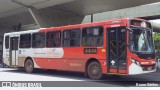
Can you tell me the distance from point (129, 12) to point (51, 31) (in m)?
16.0

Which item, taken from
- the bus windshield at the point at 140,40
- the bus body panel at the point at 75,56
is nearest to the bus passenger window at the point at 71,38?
the bus body panel at the point at 75,56

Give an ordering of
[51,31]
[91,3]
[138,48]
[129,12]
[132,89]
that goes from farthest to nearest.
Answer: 1. [129,12]
2. [91,3]
3. [51,31]
4. [138,48]
5. [132,89]

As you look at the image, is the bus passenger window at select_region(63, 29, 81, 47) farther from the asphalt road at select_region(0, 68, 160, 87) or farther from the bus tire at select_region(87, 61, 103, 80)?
the asphalt road at select_region(0, 68, 160, 87)

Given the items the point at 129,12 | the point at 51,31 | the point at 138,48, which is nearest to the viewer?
the point at 138,48

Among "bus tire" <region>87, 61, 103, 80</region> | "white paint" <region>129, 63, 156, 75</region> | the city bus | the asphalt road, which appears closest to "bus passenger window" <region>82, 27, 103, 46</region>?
the city bus

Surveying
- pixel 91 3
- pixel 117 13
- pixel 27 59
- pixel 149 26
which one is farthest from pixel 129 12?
pixel 149 26

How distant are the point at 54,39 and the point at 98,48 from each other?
3.54m

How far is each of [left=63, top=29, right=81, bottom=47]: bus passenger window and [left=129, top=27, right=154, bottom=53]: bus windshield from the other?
121 inches

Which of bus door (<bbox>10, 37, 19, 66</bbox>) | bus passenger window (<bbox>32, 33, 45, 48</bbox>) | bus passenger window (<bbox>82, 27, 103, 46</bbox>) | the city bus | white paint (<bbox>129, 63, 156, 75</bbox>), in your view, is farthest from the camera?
bus door (<bbox>10, 37, 19, 66</bbox>)

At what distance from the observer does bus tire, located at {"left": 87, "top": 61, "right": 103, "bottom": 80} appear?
13.4 m

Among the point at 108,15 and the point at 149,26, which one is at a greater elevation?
the point at 108,15

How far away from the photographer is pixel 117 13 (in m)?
31.8

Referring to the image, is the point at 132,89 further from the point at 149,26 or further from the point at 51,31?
the point at 51,31

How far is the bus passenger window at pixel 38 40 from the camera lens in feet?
55.5
